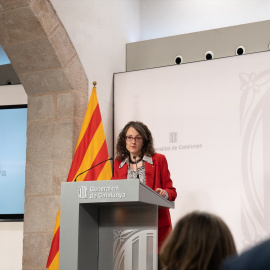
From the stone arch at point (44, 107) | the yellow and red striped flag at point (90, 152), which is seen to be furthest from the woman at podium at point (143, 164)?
the stone arch at point (44, 107)

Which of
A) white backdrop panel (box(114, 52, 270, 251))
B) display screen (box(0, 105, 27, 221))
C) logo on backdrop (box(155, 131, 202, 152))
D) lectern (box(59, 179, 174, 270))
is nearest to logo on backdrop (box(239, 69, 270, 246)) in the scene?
white backdrop panel (box(114, 52, 270, 251))

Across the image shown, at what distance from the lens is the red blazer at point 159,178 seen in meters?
3.39

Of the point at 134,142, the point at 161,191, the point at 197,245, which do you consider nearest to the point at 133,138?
the point at 134,142

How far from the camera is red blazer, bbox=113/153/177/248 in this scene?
339 cm

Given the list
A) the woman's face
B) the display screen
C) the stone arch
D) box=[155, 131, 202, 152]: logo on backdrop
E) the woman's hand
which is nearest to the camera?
the woman's hand

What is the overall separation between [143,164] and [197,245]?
2.44 metres

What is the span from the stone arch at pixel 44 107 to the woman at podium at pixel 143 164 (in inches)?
46.9

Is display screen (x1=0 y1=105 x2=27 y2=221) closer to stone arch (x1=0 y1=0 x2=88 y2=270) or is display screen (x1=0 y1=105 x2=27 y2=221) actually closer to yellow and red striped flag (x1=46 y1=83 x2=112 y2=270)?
stone arch (x1=0 y1=0 x2=88 y2=270)

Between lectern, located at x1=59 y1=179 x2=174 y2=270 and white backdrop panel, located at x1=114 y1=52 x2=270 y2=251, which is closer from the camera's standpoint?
lectern, located at x1=59 y1=179 x2=174 y2=270

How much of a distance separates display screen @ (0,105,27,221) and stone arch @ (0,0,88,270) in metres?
0.50

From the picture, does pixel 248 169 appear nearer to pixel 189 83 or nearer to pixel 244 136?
pixel 244 136

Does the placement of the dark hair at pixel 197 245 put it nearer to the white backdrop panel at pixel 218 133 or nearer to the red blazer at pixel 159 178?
the red blazer at pixel 159 178

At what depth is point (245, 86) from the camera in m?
4.93

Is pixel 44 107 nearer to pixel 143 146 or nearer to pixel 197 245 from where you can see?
pixel 143 146
